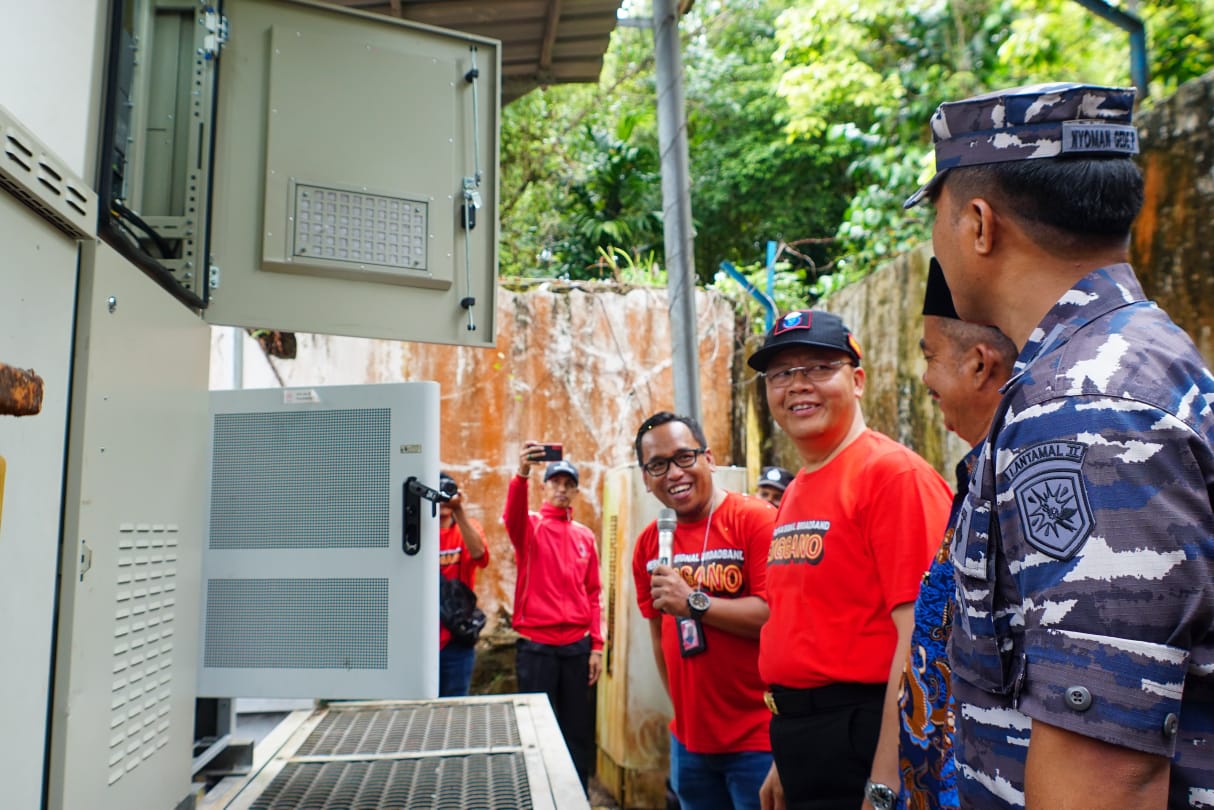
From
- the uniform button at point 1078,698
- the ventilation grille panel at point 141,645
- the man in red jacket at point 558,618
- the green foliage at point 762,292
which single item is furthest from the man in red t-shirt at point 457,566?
the uniform button at point 1078,698

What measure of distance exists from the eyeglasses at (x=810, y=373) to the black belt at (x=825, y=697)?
0.85 meters

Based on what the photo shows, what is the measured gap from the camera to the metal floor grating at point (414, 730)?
2.32 meters

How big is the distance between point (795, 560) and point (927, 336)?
2.55 feet

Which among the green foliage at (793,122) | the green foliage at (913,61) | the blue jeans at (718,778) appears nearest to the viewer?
the blue jeans at (718,778)

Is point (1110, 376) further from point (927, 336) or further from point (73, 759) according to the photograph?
point (73, 759)

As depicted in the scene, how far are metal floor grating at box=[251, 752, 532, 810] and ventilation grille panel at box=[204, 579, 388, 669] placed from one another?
0.87 feet

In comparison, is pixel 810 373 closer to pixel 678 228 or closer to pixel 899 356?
pixel 678 228

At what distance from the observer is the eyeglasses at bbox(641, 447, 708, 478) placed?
122 inches

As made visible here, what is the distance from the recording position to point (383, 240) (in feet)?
7.76

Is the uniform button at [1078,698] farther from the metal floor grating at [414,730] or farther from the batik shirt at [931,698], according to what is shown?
the metal floor grating at [414,730]

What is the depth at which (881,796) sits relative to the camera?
178 centimetres

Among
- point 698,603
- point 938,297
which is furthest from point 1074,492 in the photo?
Result: point 698,603

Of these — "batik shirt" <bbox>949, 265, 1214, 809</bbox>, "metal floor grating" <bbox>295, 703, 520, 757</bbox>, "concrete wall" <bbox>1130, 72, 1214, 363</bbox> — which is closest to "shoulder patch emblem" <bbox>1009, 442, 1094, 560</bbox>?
"batik shirt" <bbox>949, 265, 1214, 809</bbox>

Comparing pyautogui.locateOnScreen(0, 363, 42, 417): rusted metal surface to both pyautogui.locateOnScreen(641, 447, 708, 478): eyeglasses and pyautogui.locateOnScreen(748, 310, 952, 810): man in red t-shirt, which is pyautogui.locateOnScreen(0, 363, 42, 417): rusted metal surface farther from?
pyautogui.locateOnScreen(641, 447, 708, 478): eyeglasses
